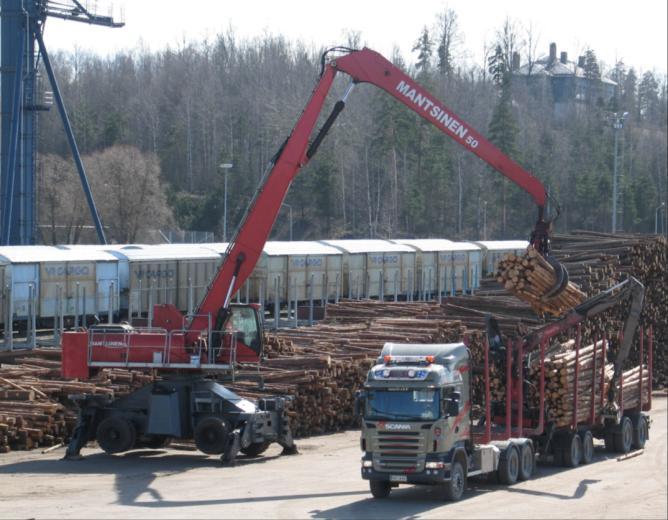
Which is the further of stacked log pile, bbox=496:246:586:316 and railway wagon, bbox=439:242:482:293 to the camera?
railway wagon, bbox=439:242:482:293

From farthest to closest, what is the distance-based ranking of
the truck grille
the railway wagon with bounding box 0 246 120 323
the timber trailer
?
the railway wagon with bounding box 0 246 120 323
the timber trailer
the truck grille

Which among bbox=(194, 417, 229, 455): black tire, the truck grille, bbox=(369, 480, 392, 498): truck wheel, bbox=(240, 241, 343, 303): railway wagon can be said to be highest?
bbox=(240, 241, 343, 303): railway wagon

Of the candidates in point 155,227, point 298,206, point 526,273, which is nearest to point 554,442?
point 526,273

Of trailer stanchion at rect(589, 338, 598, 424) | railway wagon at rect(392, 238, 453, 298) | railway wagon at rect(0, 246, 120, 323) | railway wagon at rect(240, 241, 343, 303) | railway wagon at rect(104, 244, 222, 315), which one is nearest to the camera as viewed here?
trailer stanchion at rect(589, 338, 598, 424)

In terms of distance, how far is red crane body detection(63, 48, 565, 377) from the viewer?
828 inches

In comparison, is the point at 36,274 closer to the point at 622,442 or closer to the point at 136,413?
the point at 136,413

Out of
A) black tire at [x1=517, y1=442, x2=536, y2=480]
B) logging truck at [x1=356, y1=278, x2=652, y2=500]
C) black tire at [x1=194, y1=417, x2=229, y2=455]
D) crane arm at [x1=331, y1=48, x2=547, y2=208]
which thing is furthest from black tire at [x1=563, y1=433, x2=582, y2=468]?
black tire at [x1=194, y1=417, x2=229, y2=455]

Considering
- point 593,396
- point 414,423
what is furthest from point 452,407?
point 593,396

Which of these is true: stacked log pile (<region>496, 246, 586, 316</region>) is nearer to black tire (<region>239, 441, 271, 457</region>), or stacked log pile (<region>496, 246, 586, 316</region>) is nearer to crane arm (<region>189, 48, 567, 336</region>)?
crane arm (<region>189, 48, 567, 336</region>)

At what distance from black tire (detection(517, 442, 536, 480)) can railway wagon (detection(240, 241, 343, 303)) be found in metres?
20.6

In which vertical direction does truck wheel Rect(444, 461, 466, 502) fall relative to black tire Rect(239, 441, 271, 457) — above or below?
above

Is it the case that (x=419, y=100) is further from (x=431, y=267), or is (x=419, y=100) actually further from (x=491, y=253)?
(x=491, y=253)

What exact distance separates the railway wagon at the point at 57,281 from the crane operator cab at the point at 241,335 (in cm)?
1079

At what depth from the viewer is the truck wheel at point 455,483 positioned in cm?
1686
